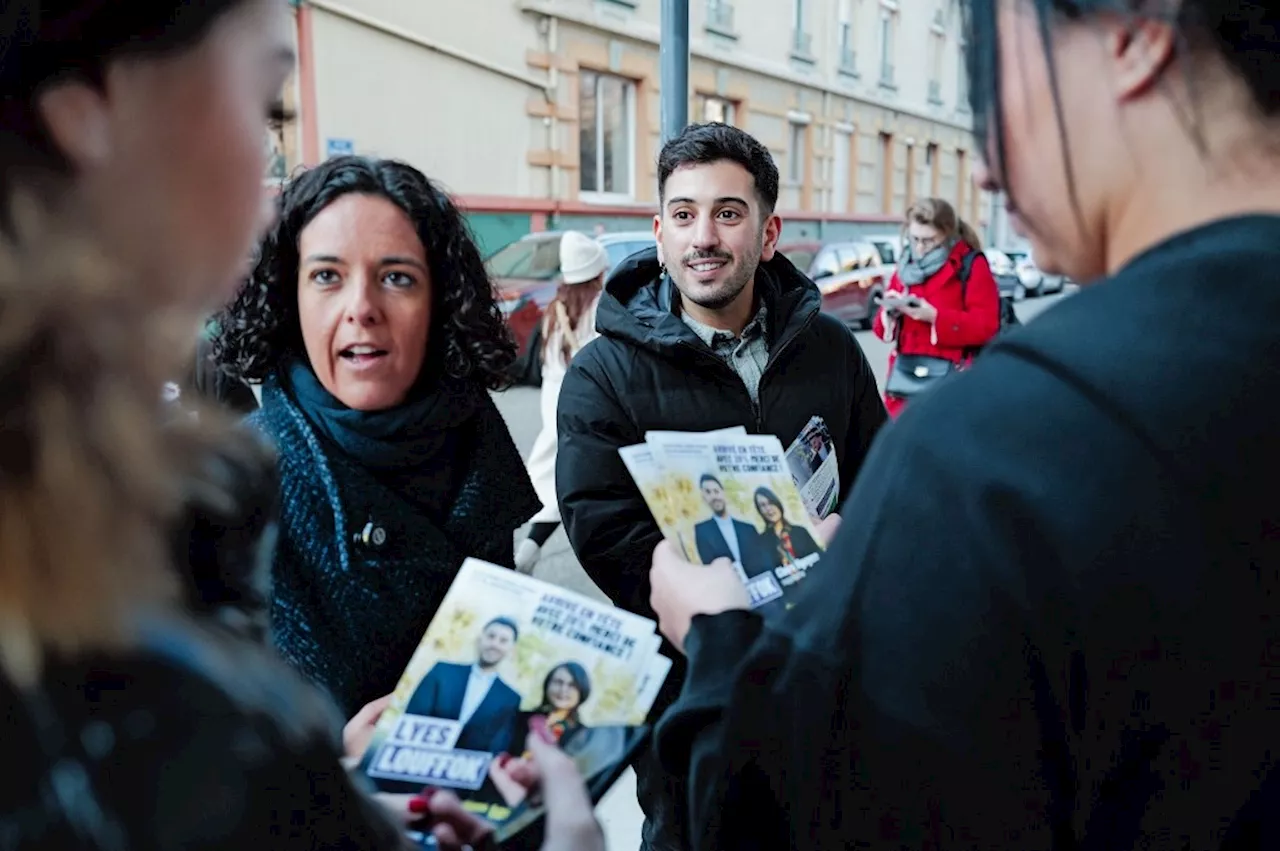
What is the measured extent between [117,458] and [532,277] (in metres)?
8.99

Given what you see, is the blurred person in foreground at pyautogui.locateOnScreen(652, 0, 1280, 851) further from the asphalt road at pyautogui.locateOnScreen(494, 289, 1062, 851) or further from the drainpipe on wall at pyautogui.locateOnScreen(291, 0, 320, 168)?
the drainpipe on wall at pyautogui.locateOnScreen(291, 0, 320, 168)

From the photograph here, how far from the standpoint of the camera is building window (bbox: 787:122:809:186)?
66.1 feet

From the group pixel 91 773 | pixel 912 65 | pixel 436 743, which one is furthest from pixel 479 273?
pixel 912 65

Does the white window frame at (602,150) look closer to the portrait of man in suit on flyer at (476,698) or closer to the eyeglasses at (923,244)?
the eyeglasses at (923,244)

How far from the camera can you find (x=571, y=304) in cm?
444

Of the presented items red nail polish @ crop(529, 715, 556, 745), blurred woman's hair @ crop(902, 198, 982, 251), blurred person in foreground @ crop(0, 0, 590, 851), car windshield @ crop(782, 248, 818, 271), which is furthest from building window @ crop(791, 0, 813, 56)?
blurred person in foreground @ crop(0, 0, 590, 851)

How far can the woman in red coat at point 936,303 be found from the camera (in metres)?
4.32

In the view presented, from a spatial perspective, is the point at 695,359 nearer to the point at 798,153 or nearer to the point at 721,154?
the point at 721,154

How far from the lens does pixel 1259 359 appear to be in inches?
25.6

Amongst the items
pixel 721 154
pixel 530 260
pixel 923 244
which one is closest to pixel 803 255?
pixel 530 260

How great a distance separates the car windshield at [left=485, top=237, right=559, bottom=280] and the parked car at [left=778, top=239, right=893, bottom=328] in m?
4.18

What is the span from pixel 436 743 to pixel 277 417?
761mm

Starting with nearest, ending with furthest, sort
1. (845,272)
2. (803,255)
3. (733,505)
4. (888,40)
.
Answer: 1. (733,505)
2. (803,255)
3. (845,272)
4. (888,40)

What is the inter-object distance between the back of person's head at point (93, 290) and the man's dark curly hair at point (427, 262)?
0.93 m
